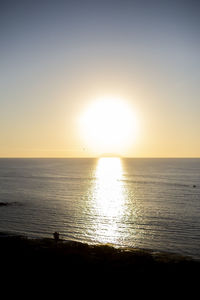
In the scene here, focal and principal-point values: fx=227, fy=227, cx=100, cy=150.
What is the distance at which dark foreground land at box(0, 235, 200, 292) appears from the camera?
26.7 m

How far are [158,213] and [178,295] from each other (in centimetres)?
4292

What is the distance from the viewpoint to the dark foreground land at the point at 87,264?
26672 mm

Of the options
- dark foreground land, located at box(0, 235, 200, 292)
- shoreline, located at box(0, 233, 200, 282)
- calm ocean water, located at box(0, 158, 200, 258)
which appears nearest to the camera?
dark foreground land, located at box(0, 235, 200, 292)

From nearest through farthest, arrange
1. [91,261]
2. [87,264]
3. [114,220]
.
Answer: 1. [87,264]
2. [91,261]
3. [114,220]

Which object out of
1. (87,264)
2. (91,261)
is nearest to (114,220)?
(91,261)

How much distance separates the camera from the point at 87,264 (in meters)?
30.7

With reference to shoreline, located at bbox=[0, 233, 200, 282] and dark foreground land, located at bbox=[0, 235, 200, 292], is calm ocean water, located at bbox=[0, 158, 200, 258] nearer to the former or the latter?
shoreline, located at bbox=[0, 233, 200, 282]

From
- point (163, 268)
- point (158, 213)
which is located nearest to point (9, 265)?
point (163, 268)

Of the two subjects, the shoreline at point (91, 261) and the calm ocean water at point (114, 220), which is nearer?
the shoreline at point (91, 261)

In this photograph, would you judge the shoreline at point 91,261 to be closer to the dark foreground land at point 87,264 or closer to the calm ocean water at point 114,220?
the dark foreground land at point 87,264

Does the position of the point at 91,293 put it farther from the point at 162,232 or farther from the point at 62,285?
the point at 162,232

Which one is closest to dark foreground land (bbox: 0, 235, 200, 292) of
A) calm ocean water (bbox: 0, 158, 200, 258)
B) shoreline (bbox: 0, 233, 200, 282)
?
shoreline (bbox: 0, 233, 200, 282)

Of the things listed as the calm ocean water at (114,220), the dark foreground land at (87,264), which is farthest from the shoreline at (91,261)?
the calm ocean water at (114,220)

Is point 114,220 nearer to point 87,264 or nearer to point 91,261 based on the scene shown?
point 91,261
